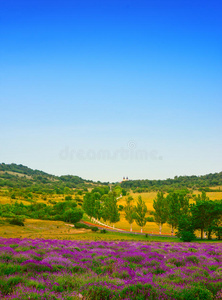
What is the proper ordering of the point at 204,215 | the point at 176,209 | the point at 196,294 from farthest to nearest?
the point at 176,209 → the point at 204,215 → the point at 196,294

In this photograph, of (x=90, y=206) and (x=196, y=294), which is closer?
(x=196, y=294)

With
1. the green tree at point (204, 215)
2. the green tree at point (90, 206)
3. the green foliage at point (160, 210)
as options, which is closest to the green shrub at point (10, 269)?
the green tree at point (204, 215)

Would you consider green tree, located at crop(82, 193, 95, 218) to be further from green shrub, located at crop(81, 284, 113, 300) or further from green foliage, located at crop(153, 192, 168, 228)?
green shrub, located at crop(81, 284, 113, 300)

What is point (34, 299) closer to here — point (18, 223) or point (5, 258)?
point (5, 258)

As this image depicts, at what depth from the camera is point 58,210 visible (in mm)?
98875

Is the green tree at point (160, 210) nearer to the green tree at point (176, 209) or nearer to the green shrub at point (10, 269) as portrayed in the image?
the green tree at point (176, 209)

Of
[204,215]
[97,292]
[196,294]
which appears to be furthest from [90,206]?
[196,294]

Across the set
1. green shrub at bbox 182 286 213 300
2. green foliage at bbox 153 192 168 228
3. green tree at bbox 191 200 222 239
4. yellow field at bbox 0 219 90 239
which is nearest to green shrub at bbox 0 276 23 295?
green shrub at bbox 182 286 213 300

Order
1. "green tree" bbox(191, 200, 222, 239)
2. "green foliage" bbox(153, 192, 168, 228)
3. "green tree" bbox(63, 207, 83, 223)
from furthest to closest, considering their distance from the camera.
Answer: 1. "green tree" bbox(63, 207, 83, 223)
2. "green foliage" bbox(153, 192, 168, 228)
3. "green tree" bbox(191, 200, 222, 239)

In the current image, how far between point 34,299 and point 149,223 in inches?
4066

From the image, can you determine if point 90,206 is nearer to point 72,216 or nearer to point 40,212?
point 72,216

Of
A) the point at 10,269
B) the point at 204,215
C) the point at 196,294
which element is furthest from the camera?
the point at 204,215

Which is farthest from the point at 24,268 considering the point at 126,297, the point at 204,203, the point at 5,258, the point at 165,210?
the point at 165,210

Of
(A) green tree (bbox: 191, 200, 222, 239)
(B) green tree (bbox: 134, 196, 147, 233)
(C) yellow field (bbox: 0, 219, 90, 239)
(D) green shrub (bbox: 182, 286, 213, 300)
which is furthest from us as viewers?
(B) green tree (bbox: 134, 196, 147, 233)
